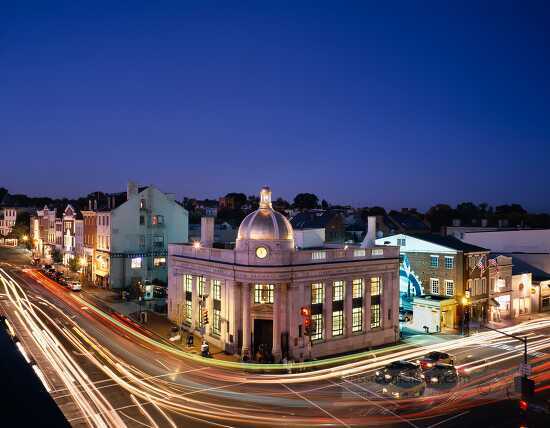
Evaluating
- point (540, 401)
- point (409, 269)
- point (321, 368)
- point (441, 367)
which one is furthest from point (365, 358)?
point (409, 269)

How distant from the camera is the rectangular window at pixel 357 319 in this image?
1693 inches

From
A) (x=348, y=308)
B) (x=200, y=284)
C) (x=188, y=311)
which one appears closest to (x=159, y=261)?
(x=188, y=311)

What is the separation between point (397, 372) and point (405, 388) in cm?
236

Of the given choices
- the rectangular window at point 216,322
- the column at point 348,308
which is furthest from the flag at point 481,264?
the rectangular window at point 216,322

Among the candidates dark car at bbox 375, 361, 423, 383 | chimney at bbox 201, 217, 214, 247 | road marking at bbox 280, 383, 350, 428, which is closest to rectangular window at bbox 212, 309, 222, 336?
chimney at bbox 201, 217, 214, 247

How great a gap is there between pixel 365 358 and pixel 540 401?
45.1ft

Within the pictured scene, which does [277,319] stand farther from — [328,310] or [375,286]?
[375,286]

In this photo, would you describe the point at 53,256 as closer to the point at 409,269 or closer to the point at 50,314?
Result: the point at 50,314

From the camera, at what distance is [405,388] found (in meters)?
29.4

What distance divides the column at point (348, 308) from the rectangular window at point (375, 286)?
324 centimetres

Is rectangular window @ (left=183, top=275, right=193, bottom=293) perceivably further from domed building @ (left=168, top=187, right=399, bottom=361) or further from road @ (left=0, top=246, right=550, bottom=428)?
road @ (left=0, top=246, right=550, bottom=428)

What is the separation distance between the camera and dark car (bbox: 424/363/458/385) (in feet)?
106

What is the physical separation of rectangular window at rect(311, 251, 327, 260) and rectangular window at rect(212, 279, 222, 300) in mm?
8909

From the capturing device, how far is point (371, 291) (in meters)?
44.6
